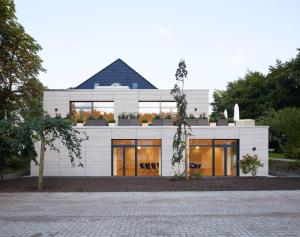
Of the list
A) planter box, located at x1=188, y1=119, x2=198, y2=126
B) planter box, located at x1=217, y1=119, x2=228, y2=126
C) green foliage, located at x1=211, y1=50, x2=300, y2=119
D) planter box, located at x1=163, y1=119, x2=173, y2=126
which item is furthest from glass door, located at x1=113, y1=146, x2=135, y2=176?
green foliage, located at x1=211, y1=50, x2=300, y2=119

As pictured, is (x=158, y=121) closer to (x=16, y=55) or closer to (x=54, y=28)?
(x=54, y=28)

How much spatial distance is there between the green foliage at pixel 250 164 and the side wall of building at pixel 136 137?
782 millimetres

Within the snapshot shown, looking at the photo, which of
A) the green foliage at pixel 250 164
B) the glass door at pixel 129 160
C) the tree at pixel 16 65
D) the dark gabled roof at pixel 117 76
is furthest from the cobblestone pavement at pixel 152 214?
the dark gabled roof at pixel 117 76

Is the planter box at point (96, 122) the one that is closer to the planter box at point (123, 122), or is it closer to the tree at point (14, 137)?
the planter box at point (123, 122)

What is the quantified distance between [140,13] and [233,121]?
8970 millimetres

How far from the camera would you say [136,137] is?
21.8 m

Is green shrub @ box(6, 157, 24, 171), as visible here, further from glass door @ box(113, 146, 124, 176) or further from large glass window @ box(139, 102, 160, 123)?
large glass window @ box(139, 102, 160, 123)

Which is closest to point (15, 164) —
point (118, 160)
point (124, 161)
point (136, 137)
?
point (118, 160)

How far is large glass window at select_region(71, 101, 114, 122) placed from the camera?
83.7 feet

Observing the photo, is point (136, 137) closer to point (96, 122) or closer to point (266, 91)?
point (96, 122)

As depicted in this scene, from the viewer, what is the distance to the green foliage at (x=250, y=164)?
817 inches

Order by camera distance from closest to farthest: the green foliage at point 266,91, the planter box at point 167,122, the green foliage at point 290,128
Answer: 1. the planter box at point 167,122
2. the green foliage at point 290,128
3. the green foliage at point 266,91

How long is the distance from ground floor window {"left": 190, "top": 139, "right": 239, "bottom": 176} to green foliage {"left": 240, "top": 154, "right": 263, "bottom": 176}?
3.29 feet

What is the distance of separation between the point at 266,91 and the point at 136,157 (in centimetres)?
3462
